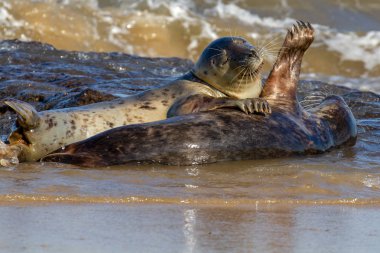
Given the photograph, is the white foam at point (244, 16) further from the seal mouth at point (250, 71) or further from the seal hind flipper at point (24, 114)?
the seal hind flipper at point (24, 114)

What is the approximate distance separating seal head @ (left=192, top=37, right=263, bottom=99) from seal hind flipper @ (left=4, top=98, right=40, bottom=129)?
62.5 inches

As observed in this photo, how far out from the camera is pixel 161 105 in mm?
6871

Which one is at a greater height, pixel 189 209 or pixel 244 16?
pixel 244 16

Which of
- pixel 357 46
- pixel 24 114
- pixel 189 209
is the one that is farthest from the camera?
pixel 357 46

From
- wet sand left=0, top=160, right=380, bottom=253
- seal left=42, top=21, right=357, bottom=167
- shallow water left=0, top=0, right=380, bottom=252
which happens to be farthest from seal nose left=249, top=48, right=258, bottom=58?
wet sand left=0, top=160, right=380, bottom=253

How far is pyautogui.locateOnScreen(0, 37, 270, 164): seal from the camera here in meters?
6.20

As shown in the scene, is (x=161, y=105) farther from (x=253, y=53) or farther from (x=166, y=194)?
(x=166, y=194)

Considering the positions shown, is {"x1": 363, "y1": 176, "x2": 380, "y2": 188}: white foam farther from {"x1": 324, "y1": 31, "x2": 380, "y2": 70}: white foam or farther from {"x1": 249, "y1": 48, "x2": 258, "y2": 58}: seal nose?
{"x1": 324, "y1": 31, "x2": 380, "y2": 70}: white foam

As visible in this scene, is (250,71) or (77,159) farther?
(250,71)

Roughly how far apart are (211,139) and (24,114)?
4.05 feet

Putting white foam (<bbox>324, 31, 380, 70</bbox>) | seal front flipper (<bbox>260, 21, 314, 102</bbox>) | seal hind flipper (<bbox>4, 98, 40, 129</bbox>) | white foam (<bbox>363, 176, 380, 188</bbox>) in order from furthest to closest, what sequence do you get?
white foam (<bbox>324, 31, 380, 70</bbox>)
seal front flipper (<bbox>260, 21, 314, 102</bbox>)
seal hind flipper (<bbox>4, 98, 40, 129</bbox>)
white foam (<bbox>363, 176, 380, 188</bbox>)

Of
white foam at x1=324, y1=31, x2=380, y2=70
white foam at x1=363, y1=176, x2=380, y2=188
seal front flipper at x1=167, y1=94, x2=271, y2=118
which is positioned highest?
white foam at x1=324, y1=31, x2=380, y2=70

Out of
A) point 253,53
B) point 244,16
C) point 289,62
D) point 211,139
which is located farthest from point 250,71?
point 244,16

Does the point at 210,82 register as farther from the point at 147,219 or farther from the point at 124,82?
the point at 147,219
